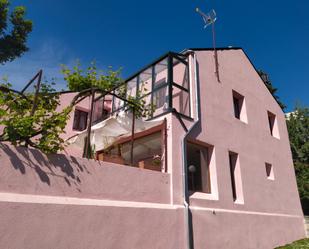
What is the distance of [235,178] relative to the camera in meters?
11.2

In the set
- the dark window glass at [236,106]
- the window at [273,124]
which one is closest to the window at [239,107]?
the dark window glass at [236,106]

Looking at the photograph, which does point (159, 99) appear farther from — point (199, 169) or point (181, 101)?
point (199, 169)

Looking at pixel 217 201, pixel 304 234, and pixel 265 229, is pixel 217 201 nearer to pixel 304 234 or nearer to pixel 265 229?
pixel 265 229

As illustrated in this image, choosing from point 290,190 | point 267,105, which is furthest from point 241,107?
point 290,190

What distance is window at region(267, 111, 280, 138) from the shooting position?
1575cm

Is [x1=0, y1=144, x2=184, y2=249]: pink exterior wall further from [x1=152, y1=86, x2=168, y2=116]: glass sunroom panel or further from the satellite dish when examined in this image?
the satellite dish

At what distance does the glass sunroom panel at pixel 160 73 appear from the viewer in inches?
421

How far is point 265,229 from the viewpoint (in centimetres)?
1131

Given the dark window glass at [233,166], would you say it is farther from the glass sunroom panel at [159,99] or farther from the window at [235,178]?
the glass sunroom panel at [159,99]

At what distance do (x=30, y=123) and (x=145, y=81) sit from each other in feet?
22.0

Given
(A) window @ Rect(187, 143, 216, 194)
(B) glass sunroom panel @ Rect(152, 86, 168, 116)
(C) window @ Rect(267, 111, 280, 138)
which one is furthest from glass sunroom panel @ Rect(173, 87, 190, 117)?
(C) window @ Rect(267, 111, 280, 138)

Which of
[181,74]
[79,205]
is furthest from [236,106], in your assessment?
[79,205]

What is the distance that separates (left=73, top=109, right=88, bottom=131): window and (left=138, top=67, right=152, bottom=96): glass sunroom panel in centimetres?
510

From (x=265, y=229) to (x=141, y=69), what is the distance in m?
8.95
